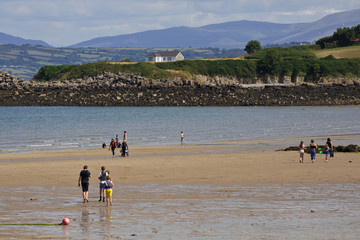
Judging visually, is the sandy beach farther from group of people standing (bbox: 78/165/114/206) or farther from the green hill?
the green hill

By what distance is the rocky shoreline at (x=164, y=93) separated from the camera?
100 m

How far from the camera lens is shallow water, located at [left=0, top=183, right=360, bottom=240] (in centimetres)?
1470

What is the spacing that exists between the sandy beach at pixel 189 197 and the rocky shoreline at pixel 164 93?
67.8 metres

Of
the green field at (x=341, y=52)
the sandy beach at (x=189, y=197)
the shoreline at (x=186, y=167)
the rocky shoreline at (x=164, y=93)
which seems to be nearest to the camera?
the sandy beach at (x=189, y=197)

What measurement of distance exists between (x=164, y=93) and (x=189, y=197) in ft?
273

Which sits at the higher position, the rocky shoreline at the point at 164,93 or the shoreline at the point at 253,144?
the rocky shoreline at the point at 164,93

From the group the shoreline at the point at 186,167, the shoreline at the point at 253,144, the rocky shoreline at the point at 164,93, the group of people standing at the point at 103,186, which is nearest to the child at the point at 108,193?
the group of people standing at the point at 103,186

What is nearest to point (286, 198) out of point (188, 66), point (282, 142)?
point (282, 142)

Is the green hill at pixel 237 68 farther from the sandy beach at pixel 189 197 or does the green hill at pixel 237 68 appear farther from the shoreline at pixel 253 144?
the sandy beach at pixel 189 197

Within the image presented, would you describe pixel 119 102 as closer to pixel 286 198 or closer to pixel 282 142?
pixel 282 142

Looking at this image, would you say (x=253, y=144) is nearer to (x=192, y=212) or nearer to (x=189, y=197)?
(x=189, y=197)

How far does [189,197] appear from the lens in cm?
1978

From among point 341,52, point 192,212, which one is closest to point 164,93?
point 341,52

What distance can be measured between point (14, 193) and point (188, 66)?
103 m
